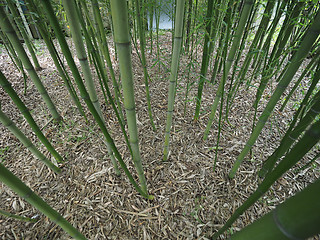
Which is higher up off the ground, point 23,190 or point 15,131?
point 23,190

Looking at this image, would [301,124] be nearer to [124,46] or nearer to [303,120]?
[303,120]

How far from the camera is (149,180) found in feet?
4.01

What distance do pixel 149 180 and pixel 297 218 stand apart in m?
1.07

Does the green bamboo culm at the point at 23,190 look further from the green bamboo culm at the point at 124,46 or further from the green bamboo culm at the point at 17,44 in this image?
the green bamboo culm at the point at 17,44

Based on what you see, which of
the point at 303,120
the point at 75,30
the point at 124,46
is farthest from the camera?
the point at 303,120

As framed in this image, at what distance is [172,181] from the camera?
122 centimetres

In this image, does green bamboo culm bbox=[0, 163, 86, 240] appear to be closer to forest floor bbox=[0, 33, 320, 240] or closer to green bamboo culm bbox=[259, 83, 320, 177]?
forest floor bbox=[0, 33, 320, 240]

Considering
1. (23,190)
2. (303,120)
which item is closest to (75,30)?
(23,190)

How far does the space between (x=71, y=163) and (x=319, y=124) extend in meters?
1.44

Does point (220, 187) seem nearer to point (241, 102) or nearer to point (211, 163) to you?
point (211, 163)

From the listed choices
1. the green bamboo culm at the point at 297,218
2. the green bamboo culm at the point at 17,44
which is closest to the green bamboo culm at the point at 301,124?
the green bamboo culm at the point at 297,218

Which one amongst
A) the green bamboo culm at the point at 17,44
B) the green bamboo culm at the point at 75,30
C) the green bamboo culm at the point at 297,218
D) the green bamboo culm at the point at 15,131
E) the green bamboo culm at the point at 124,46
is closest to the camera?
the green bamboo culm at the point at 297,218

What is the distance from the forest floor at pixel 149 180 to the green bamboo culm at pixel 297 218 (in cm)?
62

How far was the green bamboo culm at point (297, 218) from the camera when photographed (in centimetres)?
23
